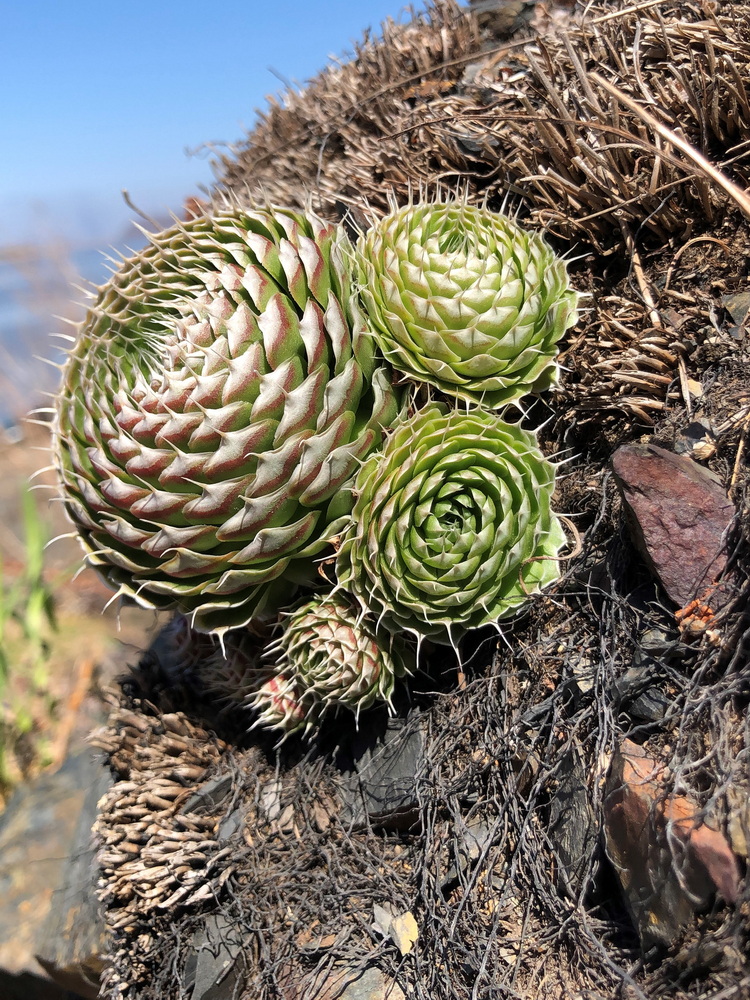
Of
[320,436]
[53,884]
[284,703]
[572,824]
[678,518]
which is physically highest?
[320,436]

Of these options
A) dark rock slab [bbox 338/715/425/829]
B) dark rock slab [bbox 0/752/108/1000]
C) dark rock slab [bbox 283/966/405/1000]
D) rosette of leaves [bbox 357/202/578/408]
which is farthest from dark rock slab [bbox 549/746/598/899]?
dark rock slab [bbox 0/752/108/1000]

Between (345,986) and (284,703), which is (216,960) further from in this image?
(284,703)

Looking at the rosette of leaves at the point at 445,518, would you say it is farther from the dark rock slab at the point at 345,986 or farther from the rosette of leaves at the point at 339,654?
the dark rock slab at the point at 345,986

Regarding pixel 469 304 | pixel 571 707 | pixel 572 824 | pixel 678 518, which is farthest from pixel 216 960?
pixel 469 304

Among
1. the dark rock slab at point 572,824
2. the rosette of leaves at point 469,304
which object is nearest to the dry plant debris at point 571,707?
the dark rock slab at point 572,824

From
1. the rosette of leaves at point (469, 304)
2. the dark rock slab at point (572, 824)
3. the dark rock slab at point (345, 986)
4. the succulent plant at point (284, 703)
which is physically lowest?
the dark rock slab at point (345, 986)

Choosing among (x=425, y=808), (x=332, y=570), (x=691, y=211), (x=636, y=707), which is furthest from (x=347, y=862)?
(x=691, y=211)
